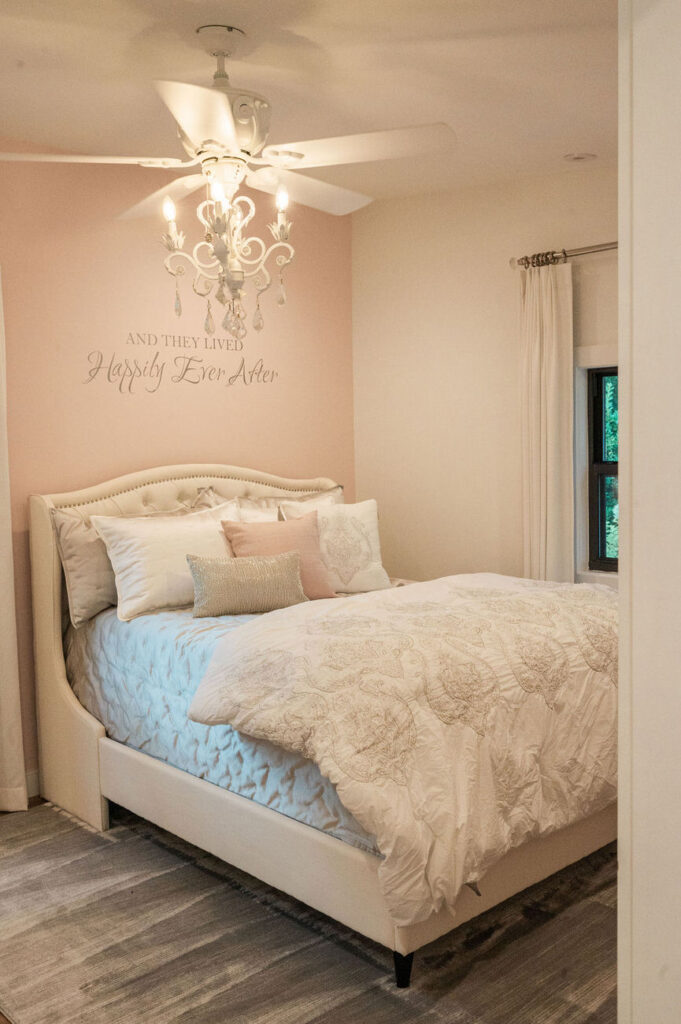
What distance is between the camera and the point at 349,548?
12.5ft

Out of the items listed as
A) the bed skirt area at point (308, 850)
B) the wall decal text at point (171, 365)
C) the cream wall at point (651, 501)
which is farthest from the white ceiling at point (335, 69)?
the bed skirt area at point (308, 850)

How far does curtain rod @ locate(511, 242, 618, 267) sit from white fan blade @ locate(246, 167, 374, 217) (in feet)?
4.74

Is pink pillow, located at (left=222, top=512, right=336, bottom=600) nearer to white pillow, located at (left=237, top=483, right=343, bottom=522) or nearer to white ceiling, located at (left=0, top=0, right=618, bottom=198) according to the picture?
white pillow, located at (left=237, top=483, right=343, bottom=522)

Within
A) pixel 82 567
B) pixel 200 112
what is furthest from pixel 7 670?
pixel 200 112

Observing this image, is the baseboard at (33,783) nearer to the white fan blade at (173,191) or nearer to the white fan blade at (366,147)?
Result: the white fan blade at (173,191)

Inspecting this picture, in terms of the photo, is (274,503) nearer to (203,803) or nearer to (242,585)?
(242,585)

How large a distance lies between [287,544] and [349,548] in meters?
0.35

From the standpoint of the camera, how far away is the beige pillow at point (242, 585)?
3.19 metres

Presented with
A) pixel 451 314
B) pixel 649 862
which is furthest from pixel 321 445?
pixel 649 862

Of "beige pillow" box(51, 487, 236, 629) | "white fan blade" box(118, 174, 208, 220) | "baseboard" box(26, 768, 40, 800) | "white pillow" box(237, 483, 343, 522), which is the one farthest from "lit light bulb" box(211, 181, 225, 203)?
"baseboard" box(26, 768, 40, 800)

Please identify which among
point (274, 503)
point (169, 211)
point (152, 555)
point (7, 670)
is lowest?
point (7, 670)

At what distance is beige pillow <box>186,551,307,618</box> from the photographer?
3.19m

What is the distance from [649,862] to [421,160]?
3.42 m

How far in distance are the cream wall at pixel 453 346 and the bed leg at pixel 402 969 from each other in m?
2.32
